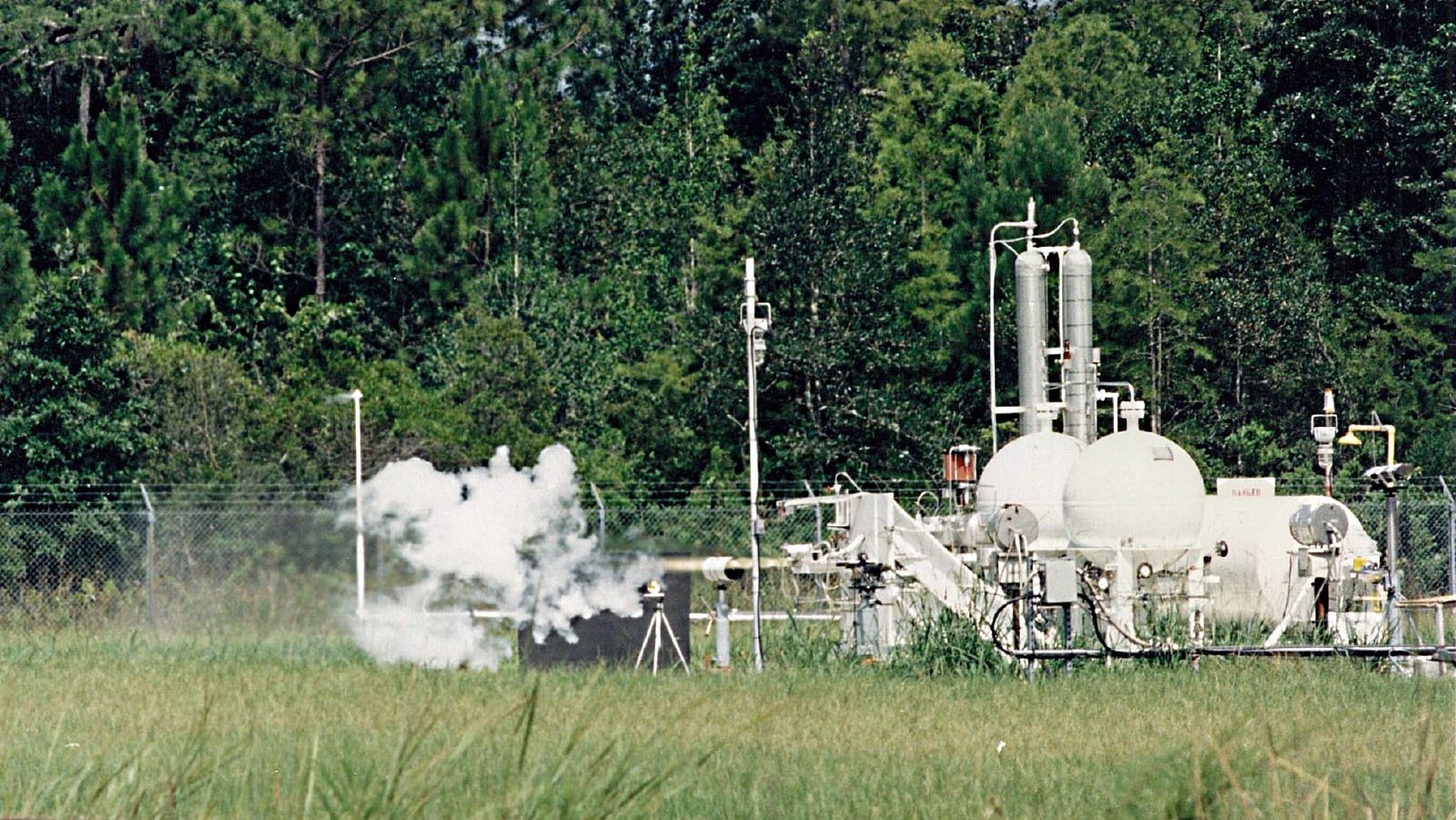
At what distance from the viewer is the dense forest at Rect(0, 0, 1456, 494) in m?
38.5

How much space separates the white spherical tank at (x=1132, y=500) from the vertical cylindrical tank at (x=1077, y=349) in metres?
3.30

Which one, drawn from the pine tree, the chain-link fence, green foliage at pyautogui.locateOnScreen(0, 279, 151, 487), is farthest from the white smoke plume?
the pine tree

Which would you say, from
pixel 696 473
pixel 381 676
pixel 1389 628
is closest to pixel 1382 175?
pixel 696 473

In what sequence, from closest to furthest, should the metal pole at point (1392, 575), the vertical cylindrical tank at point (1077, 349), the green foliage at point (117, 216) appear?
the metal pole at point (1392, 575) < the vertical cylindrical tank at point (1077, 349) < the green foliage at point (117, 216)

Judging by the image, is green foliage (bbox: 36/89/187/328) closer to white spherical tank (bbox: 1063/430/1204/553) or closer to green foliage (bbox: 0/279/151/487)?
green foliage (bbox: 0/279/151/487)

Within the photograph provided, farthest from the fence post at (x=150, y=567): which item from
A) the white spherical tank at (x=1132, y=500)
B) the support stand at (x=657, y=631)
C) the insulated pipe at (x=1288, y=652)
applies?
the insulated pipe at (x=1288, y=652)

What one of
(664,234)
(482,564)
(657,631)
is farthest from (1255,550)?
(664,234)

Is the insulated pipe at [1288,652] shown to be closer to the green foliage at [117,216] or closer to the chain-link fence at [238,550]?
the chain-link fence at [238,550]

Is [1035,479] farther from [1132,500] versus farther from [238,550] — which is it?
[238,550]

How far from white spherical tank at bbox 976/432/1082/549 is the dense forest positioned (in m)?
12.6

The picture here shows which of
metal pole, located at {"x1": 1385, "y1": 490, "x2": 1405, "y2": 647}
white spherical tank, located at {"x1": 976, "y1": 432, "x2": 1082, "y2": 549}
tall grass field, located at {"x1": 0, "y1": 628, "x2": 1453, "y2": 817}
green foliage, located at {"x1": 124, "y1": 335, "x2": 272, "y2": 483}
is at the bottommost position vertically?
tall grass field, located at {"x1": 0, "y1": 628, "x2": 1453, "y2": 817}

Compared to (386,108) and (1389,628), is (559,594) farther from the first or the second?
(386,108)

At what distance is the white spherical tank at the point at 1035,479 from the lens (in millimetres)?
24297

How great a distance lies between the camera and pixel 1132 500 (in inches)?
895
